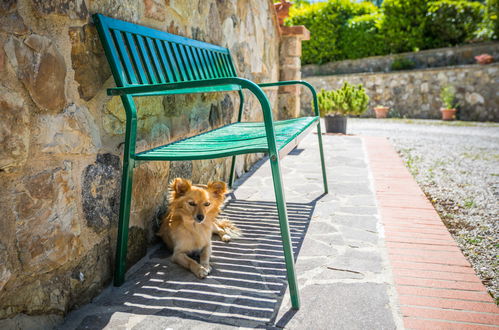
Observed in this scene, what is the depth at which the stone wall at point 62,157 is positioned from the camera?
1.33 metres

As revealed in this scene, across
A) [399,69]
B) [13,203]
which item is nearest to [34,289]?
[13,203]

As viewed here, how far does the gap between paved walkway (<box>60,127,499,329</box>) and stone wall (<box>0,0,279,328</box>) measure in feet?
0.70

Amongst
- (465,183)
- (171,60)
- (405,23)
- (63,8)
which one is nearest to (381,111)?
(405,23)

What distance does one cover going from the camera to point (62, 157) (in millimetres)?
1559

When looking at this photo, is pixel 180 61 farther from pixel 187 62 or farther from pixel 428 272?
pixel 428 272

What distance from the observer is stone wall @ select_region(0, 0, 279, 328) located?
1.33 m

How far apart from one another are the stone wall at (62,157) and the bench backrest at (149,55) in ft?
0.24

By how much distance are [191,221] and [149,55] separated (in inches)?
40.5

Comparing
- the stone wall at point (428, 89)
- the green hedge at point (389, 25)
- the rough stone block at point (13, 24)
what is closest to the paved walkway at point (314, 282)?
the rough stone block at point (13, 24)

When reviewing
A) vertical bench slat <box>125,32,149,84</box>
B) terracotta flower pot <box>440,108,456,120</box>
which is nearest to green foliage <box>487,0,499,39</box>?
terracotta flower pot <box>440,108,456,120</box>

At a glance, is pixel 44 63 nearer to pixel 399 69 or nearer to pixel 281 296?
pixel 281 296

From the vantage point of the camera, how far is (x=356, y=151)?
556 centimetres

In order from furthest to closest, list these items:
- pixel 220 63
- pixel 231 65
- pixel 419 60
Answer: pixel 419 60, pixel 231 65, pixel 220 63

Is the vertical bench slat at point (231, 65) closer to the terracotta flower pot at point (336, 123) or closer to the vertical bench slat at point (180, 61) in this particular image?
the vertical bench slat at point (180, 61)
